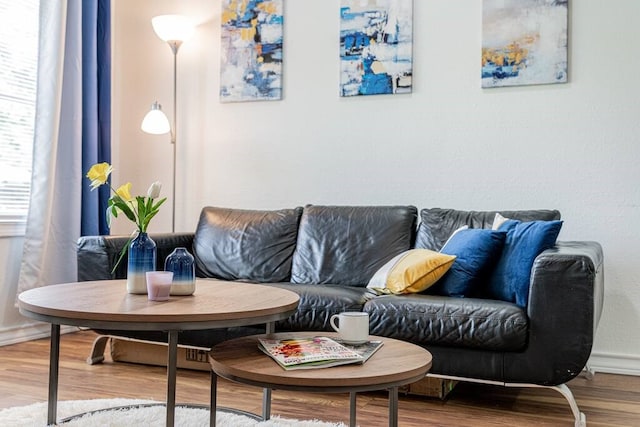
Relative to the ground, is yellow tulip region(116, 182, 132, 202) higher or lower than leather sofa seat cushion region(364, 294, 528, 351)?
higher

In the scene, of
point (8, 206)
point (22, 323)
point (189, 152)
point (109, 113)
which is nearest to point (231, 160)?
point (189, 152)

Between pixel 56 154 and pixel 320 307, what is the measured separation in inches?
80.4

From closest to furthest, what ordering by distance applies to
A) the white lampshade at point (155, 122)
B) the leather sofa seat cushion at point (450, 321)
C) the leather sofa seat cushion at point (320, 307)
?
the leather sofa seat cushion at point (450, 321) < the leather sofa seat cushion at point (320, 307) < the white lampshade at point (155, 122)

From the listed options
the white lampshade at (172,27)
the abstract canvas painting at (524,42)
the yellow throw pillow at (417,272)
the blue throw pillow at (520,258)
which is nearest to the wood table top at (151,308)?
the yellow throw pillow at (417,272)

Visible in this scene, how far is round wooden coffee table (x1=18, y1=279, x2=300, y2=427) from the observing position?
1672 mm

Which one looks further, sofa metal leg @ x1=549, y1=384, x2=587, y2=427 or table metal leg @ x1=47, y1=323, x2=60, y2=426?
sofa metal leg @ x1=549, y1=384, x2=587, y2=427

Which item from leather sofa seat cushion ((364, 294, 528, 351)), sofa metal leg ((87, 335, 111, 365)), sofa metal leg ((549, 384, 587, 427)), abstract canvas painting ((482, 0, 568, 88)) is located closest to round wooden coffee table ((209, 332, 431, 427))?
leather sofa seat cushion ((364, 294, 528, 351))

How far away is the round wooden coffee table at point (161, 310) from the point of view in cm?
167

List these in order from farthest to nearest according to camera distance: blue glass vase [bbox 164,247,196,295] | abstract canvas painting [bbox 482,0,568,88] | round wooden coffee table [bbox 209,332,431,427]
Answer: abstract canvas painting [bbox 482,0,568,88] < blue glass vase [bbox 164,247,196,295] < round wooden coffee table [bbox 209,332,431,427]

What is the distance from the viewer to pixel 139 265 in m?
2.08

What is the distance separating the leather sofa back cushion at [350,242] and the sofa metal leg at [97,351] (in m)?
0.99

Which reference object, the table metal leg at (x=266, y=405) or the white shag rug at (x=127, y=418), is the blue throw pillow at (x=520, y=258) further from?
the table metal leg at (x=266, y=405)

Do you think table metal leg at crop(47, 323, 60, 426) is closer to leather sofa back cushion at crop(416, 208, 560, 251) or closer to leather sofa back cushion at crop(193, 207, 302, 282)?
leather sofa back cushion at crop(193, 207, 302, 282)

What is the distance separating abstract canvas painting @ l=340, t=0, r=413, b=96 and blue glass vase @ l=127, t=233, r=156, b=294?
6.45ft
